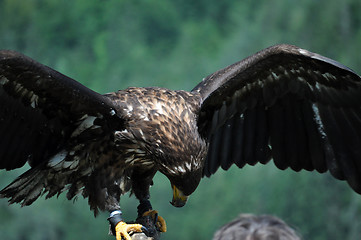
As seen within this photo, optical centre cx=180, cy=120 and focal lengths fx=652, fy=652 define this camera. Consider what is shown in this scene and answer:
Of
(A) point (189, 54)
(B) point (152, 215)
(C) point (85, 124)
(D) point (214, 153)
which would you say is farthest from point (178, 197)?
(A) point (189, 54)

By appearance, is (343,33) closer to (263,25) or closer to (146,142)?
(263,25)

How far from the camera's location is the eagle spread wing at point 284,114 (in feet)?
12.0

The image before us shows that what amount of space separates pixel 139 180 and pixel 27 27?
3.45 meters

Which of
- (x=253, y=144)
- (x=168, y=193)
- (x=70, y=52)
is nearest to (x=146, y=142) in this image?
(x=253, y=144)

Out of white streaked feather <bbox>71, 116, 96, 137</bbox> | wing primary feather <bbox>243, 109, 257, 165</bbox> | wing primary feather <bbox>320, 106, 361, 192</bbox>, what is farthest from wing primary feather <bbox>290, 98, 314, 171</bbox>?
white streaked feather <bbox>71, 116, 96, 137</bbox>

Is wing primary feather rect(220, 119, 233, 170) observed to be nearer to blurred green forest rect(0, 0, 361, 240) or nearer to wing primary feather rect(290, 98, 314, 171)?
wing primary feather rect(290, 98, 314, 171)

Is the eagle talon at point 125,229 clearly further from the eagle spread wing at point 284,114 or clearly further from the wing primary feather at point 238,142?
the wing primary feather at point 238,142

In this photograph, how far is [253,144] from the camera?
4.01 meters

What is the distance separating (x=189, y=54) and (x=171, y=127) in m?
3.39

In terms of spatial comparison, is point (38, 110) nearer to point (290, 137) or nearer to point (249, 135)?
point (249, 135)

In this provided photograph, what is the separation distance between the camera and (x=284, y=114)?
3936 millimetres

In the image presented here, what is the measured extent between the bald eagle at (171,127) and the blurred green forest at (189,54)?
7.66ft

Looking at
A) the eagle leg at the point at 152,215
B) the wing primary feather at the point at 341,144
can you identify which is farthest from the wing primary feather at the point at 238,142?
the eagle leg at the point at 152,215

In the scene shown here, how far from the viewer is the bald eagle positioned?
3.20 m
